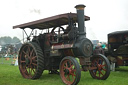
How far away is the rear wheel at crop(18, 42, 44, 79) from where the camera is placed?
660cm

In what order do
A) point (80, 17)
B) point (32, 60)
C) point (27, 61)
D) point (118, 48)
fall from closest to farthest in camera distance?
point (80, 17) < point (32, 60) < point (27, 61) < point (118, 48)

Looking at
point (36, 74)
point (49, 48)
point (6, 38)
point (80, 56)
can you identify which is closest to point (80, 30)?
point (80, 56)

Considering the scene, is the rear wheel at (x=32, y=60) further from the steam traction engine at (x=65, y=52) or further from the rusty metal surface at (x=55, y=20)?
the rusty metal surface at (x=55, y=20)

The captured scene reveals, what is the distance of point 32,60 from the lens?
7.07m

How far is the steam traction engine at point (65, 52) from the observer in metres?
5.81

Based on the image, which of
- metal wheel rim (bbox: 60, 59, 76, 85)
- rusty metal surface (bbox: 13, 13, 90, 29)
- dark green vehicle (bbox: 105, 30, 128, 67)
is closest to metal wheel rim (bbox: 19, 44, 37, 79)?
rusty metal surface (bbox: 13, 13, 90, 29)

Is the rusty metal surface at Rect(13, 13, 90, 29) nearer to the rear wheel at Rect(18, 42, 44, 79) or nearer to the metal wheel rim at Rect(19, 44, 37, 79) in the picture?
the rear wheel at Rect(18, 42, 44, 79)

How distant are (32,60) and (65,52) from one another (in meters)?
1.50

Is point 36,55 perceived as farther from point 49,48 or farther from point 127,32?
point 127,32

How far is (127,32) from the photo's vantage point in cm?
932

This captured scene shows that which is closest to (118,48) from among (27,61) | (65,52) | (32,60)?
(65,52)

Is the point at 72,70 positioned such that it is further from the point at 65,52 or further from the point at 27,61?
the point at 27,61

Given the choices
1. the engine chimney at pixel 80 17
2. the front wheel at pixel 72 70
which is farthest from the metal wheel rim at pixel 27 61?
the engine chimney at pixel 80 17

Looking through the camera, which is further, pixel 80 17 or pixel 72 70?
pixel 80 17
